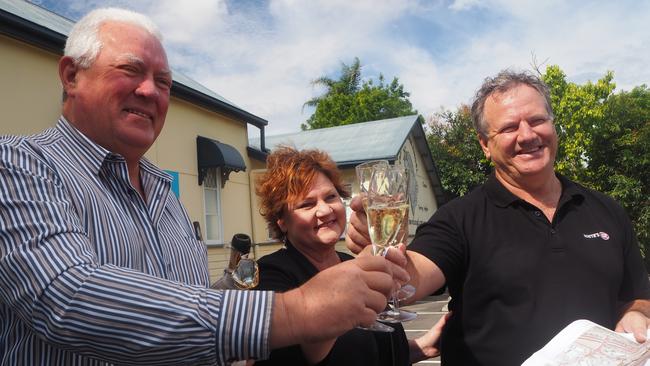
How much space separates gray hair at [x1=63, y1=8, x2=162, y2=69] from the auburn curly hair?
105 cm

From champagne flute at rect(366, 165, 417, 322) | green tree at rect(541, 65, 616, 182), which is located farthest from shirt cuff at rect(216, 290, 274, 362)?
green tree at rect(541, 65, 616, 182)

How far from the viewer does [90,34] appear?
171 centimetres

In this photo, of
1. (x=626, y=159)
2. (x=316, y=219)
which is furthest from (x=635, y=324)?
(x=626, y=159)

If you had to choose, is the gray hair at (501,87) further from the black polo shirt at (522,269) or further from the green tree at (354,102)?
the green tree at (354,102)

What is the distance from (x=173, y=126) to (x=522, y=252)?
938cm

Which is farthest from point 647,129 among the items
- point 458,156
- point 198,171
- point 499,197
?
point 499,197

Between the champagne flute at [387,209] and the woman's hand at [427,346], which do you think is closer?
the champagne flute at [387,209]

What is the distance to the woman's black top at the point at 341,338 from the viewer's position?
6.77 feet

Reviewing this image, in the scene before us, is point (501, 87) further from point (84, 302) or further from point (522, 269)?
point (84, 302)

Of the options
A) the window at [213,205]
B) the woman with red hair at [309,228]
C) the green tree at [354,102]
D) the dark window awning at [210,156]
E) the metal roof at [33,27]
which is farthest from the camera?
the green tree at [354,102]

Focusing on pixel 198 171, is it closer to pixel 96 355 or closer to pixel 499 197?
pixel 499 197

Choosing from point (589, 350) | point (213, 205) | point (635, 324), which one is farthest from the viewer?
point (213, 205)

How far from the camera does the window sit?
11.6 metres

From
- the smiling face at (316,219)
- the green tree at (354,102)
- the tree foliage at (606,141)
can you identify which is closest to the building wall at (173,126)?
the smiling face at (316,219)
